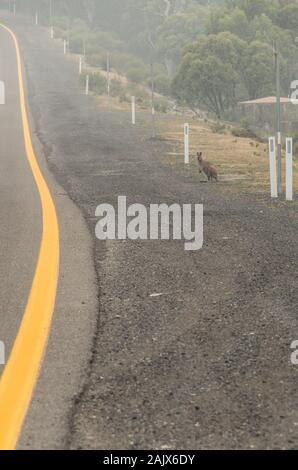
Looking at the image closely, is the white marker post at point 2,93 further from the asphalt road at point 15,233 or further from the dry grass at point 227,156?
the asphalt road at point 15,233

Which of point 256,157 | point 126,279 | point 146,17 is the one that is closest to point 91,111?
point 256,157

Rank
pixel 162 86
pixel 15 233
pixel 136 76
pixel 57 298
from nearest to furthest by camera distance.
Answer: pixel 57 298 → pixel 15 233 → pixel 136 76 → pixel 162 86

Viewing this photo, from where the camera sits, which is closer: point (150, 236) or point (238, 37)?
point (150, 236)

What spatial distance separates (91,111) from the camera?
3197cm

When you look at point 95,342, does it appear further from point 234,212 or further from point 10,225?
point 234,212

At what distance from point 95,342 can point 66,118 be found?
24618 mm

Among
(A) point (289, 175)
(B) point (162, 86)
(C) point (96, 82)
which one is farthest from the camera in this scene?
(B) point (162, 86)

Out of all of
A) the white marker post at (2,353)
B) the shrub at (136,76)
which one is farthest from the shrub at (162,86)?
the white marker post at (2,353)

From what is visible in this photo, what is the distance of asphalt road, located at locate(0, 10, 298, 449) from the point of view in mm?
3658

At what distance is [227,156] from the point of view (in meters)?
19.9

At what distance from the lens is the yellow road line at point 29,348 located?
3742 millimetres

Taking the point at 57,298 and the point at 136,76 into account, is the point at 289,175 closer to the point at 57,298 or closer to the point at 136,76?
the point at 57,298

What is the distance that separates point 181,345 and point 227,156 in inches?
607

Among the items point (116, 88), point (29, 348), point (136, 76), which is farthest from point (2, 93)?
point (29, 348)
